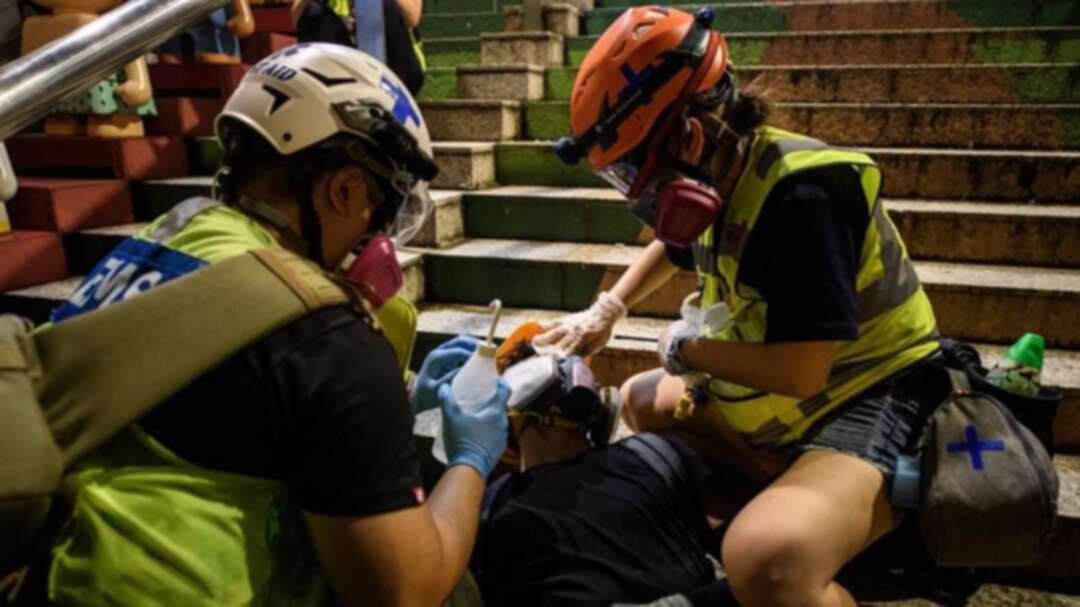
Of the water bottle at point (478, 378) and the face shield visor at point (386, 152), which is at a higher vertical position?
the face shield visor at point (386, 152)

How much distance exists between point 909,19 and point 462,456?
17.3 ft

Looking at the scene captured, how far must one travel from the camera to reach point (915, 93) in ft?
13.4

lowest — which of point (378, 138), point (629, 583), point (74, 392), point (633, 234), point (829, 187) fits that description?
point (629, 583)

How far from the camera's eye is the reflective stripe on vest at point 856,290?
1659 millimetres

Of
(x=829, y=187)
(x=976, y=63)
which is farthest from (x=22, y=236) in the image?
(x=976, y=63)

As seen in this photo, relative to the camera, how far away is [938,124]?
3.76 metres

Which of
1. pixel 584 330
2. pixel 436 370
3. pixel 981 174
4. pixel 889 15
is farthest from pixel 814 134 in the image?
pixel 436 370

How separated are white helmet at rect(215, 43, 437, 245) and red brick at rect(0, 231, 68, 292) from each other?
108 inches

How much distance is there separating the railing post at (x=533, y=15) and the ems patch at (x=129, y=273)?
518cm

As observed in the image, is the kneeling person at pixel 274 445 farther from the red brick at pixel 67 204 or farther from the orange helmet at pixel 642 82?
the red brick at pixel 67 204

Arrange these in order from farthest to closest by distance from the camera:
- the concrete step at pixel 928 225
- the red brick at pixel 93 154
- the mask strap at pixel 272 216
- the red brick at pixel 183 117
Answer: the red brick at pixel 183 117, the red brick at pixel 93 154, the concrete step at pixel 928 225, the mask strap at pixel 272 216

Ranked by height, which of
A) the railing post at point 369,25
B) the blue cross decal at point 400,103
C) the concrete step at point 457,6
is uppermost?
the concrete step at point 457,6

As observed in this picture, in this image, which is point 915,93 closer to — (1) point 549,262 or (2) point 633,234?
(2) point 633,234

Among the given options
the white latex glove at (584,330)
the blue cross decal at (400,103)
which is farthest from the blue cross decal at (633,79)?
the white latex glove at (584,330)
